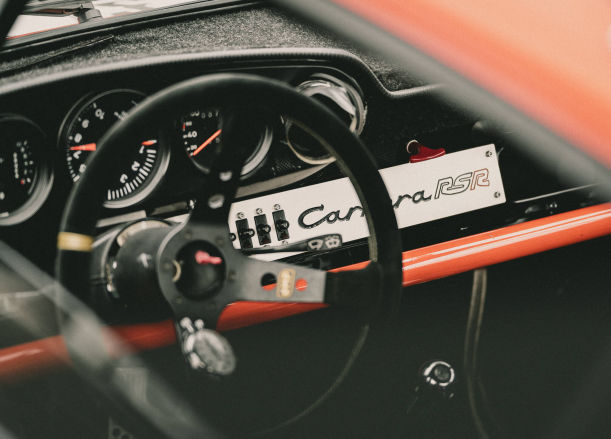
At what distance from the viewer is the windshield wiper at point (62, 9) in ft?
5.69

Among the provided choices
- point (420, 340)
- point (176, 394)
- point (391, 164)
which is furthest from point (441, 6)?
point (420, 340)

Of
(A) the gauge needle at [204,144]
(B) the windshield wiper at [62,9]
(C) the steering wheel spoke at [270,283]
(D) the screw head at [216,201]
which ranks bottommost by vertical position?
(C) the steering wheel spoke at [270,283]

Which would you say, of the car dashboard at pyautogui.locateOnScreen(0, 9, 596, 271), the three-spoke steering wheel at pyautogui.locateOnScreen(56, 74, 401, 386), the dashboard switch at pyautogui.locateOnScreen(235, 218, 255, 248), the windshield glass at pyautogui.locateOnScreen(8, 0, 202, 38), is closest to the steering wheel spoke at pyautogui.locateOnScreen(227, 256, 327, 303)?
the three-spoke steering wheel at pyautogui.locateOnScreen(56, 74, 401, 386)

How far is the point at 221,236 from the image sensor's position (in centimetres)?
113

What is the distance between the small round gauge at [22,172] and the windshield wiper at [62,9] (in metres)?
0.47

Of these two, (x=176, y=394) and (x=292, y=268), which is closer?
(x=292, y=268)

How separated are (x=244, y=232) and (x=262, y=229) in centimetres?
4

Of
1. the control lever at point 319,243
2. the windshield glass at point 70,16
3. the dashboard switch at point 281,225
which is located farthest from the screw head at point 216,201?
the windshield glass at point 70,16

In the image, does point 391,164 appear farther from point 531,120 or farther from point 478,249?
point 531,120

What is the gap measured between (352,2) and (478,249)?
3.47ft

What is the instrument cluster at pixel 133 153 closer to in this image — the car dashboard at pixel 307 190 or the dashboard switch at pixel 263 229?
the car dashboard at pixel 307 190

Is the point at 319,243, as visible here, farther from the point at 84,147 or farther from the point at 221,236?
the point at 84,147

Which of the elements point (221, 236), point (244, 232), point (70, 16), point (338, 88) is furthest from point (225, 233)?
point (70, 16)

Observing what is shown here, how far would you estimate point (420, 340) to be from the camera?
74.1 inches
